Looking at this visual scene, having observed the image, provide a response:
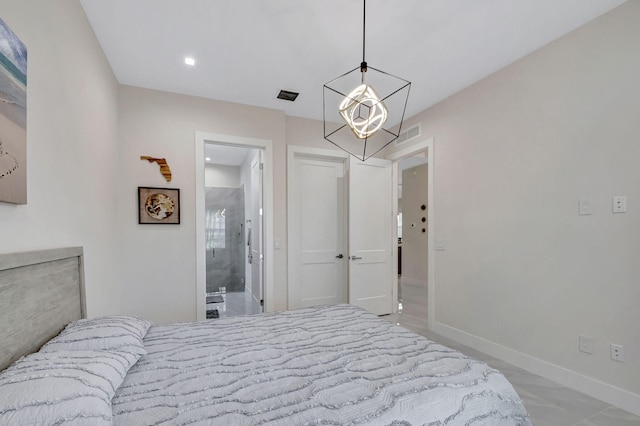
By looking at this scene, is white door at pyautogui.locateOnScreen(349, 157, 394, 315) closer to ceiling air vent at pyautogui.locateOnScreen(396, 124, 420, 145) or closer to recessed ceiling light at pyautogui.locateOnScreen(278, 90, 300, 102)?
ceiling air vent at pyautogui.locateOnScreen(396, 124, 420, 145)

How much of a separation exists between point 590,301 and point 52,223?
3475mm

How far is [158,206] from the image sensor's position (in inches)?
115

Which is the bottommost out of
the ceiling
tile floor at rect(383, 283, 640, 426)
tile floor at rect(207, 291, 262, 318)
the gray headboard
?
tile floor at rect(207, 291, 262, 318)

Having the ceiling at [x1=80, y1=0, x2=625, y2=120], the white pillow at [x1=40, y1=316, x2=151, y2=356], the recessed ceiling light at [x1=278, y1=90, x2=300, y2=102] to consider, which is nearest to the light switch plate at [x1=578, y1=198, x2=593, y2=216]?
the ceiling at [x1=80, y1=0, x2=625, y2=120]

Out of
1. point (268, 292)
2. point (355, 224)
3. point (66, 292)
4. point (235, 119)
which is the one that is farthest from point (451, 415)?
point (235, 119)

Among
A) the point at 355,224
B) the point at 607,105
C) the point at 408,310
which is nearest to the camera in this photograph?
the point at 607,105

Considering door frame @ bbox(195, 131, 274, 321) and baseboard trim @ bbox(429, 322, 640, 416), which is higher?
door frame @ bbox(195, 131, 274, 321)

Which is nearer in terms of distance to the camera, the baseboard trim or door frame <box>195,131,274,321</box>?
the baseboard trim

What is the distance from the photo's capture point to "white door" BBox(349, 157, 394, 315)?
379 centimetres

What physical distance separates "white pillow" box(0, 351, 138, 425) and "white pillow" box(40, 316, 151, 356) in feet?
0.48

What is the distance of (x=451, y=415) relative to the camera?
1.03 m

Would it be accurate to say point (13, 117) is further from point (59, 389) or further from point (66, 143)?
point (59, 389)

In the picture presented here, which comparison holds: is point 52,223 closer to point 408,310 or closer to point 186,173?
point 186,173

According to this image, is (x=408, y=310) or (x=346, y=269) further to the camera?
(x=408, y=310)
